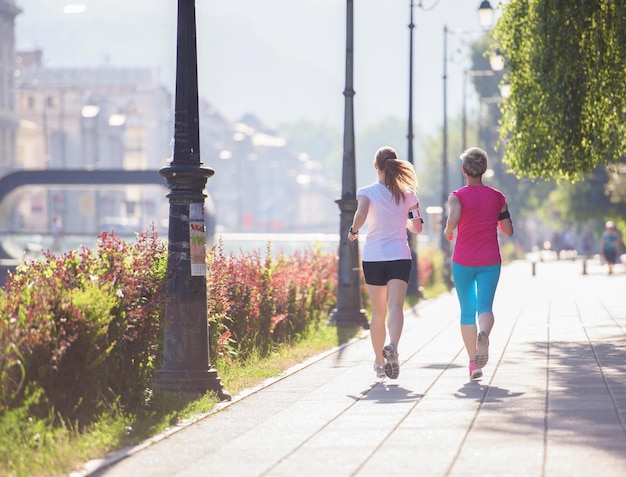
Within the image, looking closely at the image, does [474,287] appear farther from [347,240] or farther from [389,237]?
[347,240]

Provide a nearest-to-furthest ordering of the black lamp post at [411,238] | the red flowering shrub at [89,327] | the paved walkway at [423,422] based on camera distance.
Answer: the paved walkway at [423,422] < the red flowering shrub at [89,327] < the black lamp post at [411,238]

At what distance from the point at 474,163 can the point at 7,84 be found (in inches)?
3551

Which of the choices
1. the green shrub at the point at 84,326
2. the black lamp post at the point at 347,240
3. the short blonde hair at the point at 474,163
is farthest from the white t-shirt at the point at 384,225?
the black lamp post at the point at 347,240

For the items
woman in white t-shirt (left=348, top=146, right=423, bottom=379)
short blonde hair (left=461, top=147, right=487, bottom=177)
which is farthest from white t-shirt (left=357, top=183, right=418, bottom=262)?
short blonde hair (left=461, top=147, right=487, bottom=177)

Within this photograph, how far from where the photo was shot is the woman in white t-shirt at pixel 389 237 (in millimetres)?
10898

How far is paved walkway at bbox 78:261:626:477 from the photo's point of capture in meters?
6.89

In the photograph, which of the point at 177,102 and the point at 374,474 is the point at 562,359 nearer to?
the point at 177,102

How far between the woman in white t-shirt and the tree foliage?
5.95 m

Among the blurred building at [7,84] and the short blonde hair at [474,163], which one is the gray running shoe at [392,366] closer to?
the short blonde hair at [474,163]

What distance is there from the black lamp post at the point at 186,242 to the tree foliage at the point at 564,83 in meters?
7.35

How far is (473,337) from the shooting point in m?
A: 11.0

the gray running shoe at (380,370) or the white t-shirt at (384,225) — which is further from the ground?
the white t-shirt at (384,225)

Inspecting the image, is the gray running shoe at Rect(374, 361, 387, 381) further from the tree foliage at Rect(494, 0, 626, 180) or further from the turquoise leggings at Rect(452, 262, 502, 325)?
the tree foliage at Rect(494, 0, 626, 180)

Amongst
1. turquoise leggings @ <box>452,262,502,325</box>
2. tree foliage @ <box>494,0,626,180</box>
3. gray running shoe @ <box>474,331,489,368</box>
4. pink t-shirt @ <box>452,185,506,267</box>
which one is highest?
tree foliage @ <box>494,0,626,180</box>
